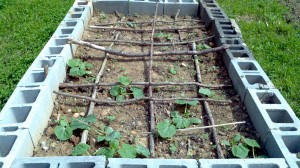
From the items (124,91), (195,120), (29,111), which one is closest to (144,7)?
(124,91)

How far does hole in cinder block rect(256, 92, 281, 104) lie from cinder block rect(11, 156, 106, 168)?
1.64 m

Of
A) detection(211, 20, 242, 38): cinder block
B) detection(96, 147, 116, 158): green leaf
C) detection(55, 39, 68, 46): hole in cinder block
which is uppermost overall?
detection(55, 39, 68, 46): hole in cinder block

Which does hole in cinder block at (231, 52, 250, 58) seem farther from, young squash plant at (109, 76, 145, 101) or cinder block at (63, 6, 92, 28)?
cinder block at (63, 6, 92, 28)

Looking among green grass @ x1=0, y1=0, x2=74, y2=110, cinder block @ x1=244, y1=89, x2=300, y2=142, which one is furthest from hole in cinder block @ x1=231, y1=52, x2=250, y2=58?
green grass @ x1=0, y1=0, x2=74, y2=110

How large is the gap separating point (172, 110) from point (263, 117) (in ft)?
2.84

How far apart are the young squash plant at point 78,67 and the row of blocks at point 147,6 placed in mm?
1874

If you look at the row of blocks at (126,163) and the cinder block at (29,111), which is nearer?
the row of blocks at (126,163)

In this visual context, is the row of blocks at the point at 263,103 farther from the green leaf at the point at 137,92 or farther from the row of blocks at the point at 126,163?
the green leaf at the point at 137,92

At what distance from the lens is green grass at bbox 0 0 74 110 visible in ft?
13.8

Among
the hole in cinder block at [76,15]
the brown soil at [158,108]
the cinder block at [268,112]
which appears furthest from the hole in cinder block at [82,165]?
the hole in cinder block at [76,15]

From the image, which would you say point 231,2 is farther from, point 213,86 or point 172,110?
point 172,110

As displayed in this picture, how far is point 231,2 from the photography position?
21.7 ft

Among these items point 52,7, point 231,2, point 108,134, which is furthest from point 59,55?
point 231,2

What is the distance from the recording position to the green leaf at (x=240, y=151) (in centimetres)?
263
